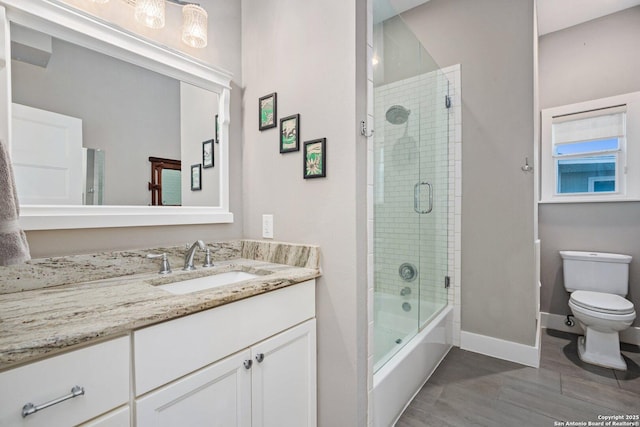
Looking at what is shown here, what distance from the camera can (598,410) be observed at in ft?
5.46

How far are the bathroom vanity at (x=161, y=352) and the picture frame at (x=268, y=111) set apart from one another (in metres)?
0.71

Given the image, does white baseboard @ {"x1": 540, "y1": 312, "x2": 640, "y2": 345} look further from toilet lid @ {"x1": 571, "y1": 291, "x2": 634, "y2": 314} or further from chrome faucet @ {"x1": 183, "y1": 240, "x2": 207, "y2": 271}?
chrome faucet @ {"x1": 183, "y1": 240, "x2": 207, "y2": 271}

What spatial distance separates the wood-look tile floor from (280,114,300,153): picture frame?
1.60 m

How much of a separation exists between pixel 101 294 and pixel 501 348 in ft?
8.70

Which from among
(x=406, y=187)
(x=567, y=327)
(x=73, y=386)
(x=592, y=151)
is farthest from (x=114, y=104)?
(x=567, y=327)

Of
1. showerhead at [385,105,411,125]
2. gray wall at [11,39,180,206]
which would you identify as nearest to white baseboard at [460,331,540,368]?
showerhead at [385,105,411,125]

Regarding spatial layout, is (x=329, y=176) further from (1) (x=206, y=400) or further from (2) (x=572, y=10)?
(2) (x=572, y=10)

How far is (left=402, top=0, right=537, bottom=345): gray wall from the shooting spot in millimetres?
2207

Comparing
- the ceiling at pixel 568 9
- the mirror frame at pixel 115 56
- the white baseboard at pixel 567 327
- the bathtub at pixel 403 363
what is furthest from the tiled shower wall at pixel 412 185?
the white baseboard at pixel 567 327

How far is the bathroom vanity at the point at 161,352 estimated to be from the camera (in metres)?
0.65

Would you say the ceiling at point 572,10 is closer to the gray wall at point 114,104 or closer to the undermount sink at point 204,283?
the gray wall at point 114,104

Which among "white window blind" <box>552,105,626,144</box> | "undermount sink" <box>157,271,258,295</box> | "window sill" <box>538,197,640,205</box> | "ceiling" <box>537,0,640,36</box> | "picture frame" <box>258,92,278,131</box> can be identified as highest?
"ceiling" <box>537,0,640,36</box>

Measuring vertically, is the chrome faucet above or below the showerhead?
below

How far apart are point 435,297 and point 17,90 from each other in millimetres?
2713
